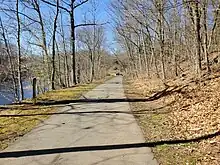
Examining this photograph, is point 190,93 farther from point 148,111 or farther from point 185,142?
point 185,142

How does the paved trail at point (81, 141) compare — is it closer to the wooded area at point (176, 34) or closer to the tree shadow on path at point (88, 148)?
the tree shadow on path at point (88, 148)

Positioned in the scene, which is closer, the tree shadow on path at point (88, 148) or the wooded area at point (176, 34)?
the tree shadow on path at point (88, 148)

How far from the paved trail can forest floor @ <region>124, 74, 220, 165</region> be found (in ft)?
1.40

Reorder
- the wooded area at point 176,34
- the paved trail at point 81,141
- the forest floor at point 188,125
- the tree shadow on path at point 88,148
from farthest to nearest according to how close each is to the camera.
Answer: the wooded area at point 176,34
the tree shadow on path at point 88,148
the forest floor at point 188,125
the paved trail at point 81,141

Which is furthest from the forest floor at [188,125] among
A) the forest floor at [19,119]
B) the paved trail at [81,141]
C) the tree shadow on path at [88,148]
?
the forest floor at [19,119]

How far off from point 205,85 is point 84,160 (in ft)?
30.4

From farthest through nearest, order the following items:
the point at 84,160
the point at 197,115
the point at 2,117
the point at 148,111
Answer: the point at 148,111, the point at 2,117, the point at 197,115, the point at 84,160

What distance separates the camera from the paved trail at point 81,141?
5.89m

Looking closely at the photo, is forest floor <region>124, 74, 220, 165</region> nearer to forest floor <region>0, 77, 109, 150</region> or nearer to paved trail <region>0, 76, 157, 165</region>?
paved trail <region>0, 76, 157, 165</region>

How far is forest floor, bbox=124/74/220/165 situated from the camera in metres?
6.04

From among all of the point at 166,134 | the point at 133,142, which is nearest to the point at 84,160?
the point at 133,142

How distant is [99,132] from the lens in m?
8.45

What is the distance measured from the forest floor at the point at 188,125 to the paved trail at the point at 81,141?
16.8 inches

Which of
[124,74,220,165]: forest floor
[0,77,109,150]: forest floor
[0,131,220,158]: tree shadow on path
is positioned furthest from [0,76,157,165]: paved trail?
[124,74,220,165]: forest floor
